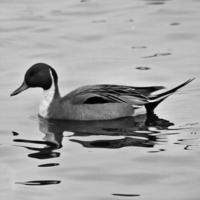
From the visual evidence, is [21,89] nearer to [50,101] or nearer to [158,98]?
[50,101]

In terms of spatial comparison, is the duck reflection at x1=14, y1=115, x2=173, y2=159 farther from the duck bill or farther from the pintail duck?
the duck bill

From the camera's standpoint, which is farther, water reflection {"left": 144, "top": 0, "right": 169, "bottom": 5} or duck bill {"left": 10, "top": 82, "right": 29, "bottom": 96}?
water reflection {"left": 144, "top": 0, "right": 169, "bottom": 5}

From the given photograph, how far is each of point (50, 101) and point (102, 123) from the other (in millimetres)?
886

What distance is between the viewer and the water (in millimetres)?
9617

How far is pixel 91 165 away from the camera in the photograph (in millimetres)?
10172

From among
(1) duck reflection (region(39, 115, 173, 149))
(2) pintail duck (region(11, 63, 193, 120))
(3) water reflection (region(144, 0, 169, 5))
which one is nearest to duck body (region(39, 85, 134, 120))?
(2) pintail duck (region(11, 63, 193, 120))

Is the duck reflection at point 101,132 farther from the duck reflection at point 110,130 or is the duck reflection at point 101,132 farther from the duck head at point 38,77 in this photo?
the duck head at point 38,77

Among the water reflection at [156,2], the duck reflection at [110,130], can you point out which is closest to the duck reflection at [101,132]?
the duck reflection at [110,130]

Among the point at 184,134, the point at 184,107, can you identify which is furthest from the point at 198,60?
the point at 184,134

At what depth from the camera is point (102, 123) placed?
1243 cm

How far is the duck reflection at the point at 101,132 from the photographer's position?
11.0 metres

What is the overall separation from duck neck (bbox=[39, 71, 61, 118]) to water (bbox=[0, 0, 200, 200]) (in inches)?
7.4

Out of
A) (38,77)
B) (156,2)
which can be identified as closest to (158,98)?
(38,77)

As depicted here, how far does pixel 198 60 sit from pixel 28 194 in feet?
20.6
